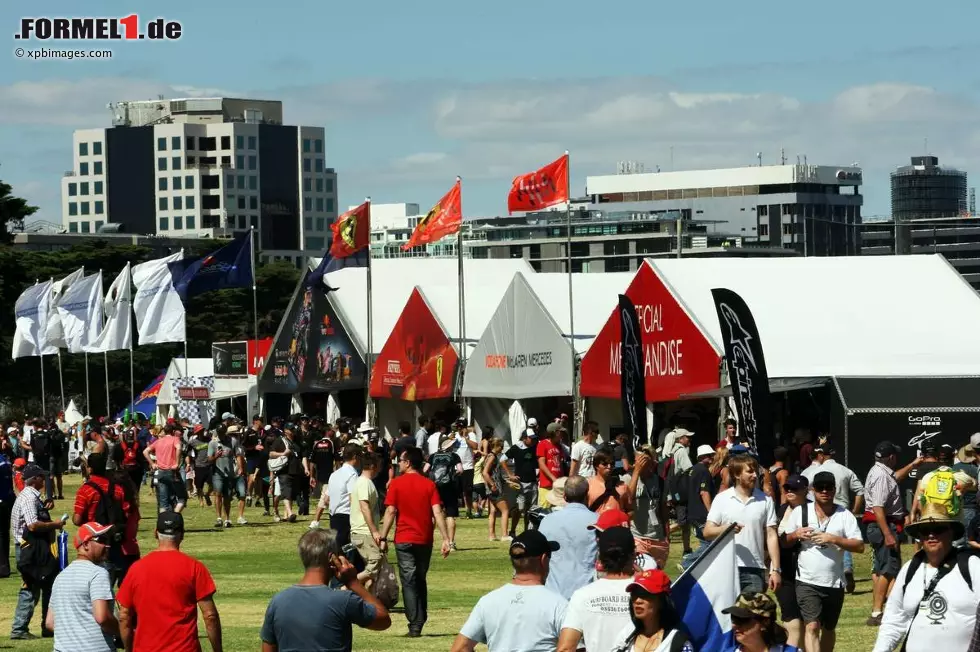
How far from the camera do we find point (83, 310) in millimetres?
53500

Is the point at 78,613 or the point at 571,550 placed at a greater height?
the point at 571,550

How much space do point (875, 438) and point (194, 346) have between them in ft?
249

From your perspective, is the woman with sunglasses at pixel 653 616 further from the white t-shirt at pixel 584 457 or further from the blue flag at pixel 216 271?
the blue flag at pixel 216 271

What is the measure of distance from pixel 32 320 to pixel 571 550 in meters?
46.4

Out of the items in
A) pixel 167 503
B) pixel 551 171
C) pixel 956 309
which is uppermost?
pixel 551 171

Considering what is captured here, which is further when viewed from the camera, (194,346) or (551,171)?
(194,346)

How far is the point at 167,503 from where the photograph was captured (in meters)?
26.3

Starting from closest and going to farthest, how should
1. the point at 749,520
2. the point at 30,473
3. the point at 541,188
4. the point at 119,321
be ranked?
the point at 749,520 → the point at 30,473 → the point at 541,188 → the point at 119,321

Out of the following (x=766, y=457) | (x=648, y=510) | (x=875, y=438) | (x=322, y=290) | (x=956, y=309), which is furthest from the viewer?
(x=322, y=290)

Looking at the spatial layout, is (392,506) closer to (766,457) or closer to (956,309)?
(766,457)

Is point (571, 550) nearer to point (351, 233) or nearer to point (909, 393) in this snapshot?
point (909, 393)

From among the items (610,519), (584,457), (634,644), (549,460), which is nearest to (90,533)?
(610,519)

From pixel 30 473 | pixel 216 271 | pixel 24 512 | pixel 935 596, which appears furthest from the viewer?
pixel 216 271

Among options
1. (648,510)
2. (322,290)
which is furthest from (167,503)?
(322,290)
